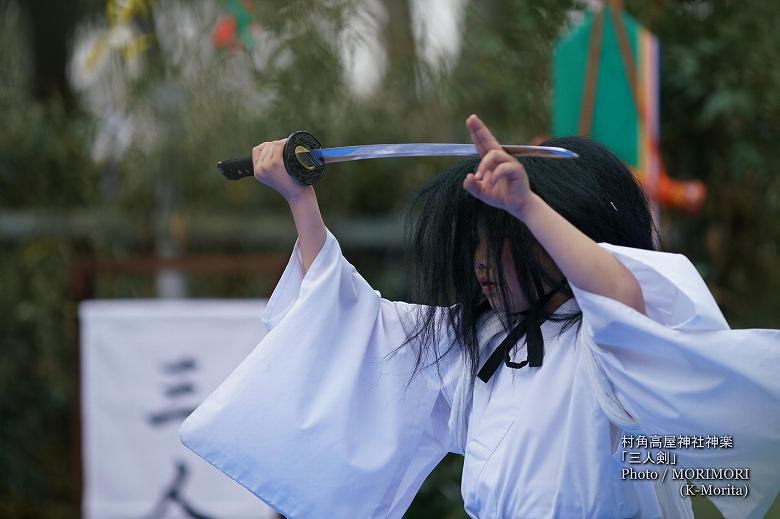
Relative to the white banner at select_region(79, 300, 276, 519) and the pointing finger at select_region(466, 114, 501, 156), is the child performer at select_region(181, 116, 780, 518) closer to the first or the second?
the pointing finger at select_region(466, 114, 501, 156)

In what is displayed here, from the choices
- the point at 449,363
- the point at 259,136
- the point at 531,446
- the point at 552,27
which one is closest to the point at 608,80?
the point at 552,27

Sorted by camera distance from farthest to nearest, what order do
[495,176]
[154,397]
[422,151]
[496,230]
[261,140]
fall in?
[261,140] → [154,397] → [496,230] → [422,151] → [495,176]

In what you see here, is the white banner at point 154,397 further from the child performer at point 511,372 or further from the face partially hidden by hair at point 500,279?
the face partially hidden by hair at point 500,279

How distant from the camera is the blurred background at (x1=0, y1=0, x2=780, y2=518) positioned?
12.1 ft

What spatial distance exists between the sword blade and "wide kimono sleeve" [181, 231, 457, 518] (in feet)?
0.66

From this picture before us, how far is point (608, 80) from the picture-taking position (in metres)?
3.33

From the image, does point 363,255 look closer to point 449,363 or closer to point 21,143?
point 21,143

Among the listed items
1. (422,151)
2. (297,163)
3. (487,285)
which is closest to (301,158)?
(297,163)

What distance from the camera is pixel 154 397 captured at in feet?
11.7

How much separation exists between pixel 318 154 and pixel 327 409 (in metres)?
0.45

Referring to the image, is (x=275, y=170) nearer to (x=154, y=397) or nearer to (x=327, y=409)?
(x=327, y=409)

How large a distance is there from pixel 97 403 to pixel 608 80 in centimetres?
210

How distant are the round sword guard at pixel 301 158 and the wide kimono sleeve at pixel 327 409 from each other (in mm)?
144

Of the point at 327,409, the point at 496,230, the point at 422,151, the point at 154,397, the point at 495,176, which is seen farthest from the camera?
the point at 154,397
